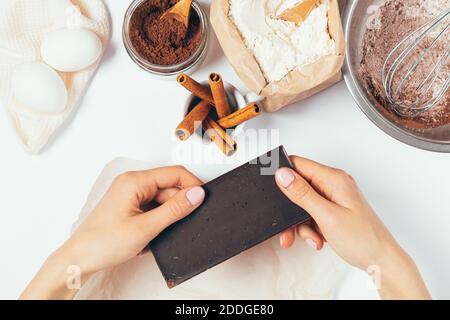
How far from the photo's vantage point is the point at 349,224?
2.03 ft

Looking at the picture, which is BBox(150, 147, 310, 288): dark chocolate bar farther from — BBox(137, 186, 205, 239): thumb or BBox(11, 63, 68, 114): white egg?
BBox(11, 63, 68, 114): white egg

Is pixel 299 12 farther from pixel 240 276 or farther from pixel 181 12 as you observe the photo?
pixel 240 276

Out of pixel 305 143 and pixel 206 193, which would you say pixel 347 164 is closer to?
pixel 305 143

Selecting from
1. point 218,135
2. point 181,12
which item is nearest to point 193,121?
point 218,135

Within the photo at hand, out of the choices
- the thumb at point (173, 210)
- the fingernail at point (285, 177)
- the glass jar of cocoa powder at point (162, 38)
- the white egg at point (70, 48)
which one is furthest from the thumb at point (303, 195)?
the white egg at point (70, 48)

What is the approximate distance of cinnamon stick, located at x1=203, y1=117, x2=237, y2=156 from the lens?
68 cm

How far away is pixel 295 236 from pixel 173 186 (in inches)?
7.4

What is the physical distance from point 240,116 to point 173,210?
144 millimetres

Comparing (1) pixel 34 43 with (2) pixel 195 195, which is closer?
(2) pixel 195 195

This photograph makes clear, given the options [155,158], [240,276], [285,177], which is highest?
[155,158]

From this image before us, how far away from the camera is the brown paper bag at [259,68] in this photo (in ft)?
2.06

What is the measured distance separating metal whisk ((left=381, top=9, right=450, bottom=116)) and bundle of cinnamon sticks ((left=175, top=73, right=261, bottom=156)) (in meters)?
0.20
